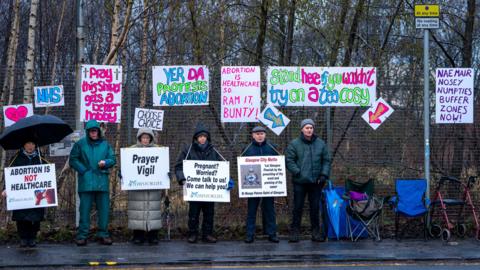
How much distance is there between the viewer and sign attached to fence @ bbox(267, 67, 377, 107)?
13633mm

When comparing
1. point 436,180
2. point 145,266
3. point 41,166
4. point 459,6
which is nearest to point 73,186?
point 41,166

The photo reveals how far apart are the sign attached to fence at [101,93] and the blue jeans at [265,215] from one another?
2.63 m

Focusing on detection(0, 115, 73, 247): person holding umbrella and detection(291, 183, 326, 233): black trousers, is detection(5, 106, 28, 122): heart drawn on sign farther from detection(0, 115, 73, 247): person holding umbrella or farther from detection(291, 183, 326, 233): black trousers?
detection(291, 183, 326, 233): black trousers

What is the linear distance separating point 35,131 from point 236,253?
360cm

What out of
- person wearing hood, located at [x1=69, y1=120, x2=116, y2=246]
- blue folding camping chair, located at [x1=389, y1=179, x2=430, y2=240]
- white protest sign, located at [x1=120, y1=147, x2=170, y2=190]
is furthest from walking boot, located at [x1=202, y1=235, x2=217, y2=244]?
blue folding camping chair, located at [x1=389, y1=179, x2=430, y2=240]

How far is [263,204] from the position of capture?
12.9 m

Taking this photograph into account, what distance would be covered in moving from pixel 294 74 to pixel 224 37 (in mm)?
A: 3610

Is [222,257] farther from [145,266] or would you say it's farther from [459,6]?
[459,6]

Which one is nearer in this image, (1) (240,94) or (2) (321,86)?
(1) (240,94)

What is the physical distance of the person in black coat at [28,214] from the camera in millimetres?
12062

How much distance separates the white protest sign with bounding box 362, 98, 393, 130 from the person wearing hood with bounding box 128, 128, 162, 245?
12.2 ft

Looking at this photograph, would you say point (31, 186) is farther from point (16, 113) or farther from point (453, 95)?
point (453, 95)

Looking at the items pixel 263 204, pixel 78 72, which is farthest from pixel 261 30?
pixel 263 204

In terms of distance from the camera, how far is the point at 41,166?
1232cm
